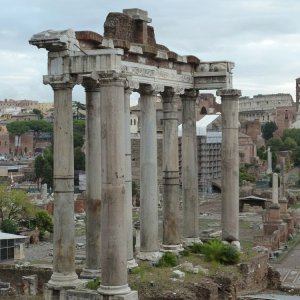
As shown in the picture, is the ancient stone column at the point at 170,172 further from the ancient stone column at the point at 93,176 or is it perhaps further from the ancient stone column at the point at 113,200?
the ancient stone column at the point at 113,200

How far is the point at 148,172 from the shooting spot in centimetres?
1967

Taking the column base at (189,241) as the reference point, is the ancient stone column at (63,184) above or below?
above

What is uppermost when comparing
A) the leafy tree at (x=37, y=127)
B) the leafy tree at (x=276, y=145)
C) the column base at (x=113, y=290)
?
the leafy tree at (x=37, y=127)

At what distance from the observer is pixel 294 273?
38.1m

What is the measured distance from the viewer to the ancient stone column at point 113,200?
49.6 feet

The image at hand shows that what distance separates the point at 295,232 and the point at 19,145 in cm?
9904

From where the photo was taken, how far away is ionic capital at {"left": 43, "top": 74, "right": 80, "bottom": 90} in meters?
16.3

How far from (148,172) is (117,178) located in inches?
179

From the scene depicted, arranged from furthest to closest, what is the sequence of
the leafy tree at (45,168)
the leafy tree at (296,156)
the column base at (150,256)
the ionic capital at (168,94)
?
the leafy tree at (296,156), the leafy tree at (45,168), the ionic capital at (168,94), the column base at (150,256)

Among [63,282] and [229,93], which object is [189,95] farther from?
[63,282]

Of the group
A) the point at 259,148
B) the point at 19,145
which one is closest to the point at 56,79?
the point at 259,148

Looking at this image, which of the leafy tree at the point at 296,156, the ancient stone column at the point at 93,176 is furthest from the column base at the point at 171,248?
the leafy tree at the point at 296,156

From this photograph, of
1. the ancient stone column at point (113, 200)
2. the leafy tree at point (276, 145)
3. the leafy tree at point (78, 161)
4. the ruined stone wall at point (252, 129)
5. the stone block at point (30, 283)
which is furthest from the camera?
the ruined stone wall at point (252, 129)

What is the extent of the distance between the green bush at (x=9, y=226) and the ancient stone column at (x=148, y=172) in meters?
31.8
